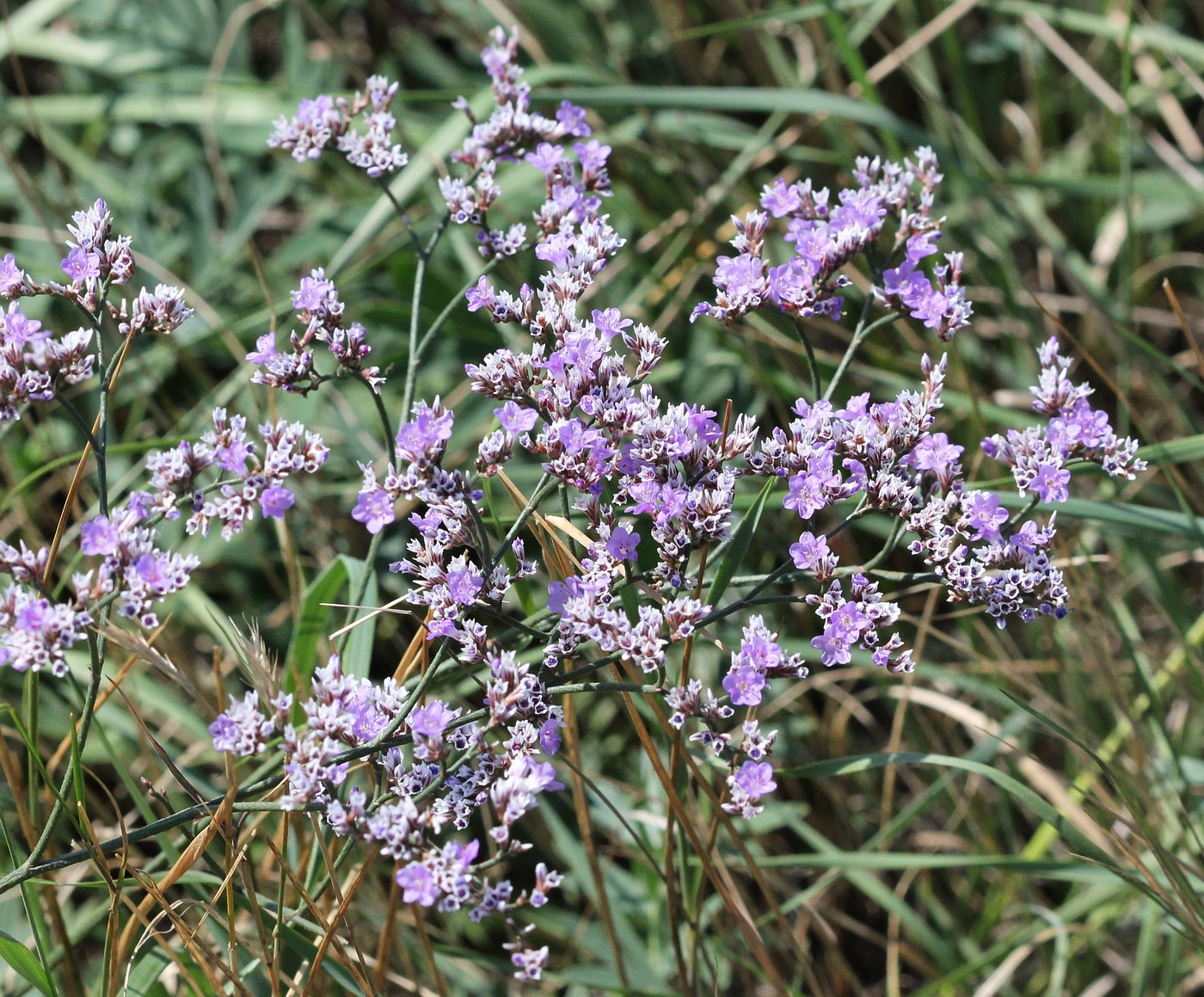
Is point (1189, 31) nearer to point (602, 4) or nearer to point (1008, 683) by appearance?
point (602, 4)

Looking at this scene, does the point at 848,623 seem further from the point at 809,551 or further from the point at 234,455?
the point at 234,455

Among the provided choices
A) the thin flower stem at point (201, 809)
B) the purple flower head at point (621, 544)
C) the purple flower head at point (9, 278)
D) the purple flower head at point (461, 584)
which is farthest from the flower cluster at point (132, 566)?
the purple flower head at point (621, 544)

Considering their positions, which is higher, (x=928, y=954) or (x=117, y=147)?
(x=117, y=147)

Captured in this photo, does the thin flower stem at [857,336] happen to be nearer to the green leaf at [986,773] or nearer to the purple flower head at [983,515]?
the purple flower head at [983,515]

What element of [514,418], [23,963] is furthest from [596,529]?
[23,963]

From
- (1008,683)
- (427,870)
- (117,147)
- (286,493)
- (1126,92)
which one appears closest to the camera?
(427,870)

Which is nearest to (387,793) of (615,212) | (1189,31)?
(615,212)

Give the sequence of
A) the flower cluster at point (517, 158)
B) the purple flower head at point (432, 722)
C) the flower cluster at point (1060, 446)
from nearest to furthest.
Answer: the purple flower head at point (432, 722) < the flower cluster at point (1060, 446) < the flower cluster at point (517, 158)
